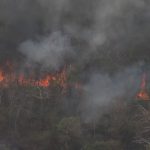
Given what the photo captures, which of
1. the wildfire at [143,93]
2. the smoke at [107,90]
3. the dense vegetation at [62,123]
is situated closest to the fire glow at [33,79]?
the dense vegetation at [62,123]

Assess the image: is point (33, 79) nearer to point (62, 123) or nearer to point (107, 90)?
point (107, 90)

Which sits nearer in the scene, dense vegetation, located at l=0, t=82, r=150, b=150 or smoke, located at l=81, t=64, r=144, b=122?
dense vegetation, located at l=0, t=82, r=150, b=150

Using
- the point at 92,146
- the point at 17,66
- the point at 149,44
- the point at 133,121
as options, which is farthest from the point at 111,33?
the point at 92,146

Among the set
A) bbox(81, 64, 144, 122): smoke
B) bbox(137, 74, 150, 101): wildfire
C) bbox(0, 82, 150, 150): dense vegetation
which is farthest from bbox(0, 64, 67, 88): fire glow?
bbox(137, 74, 150, 101): wildfire

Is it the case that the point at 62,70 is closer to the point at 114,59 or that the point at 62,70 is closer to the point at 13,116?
the point at 114,59

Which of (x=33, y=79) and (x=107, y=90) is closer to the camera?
(x=107, y=90)

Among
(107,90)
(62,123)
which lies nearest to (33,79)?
(107,90)

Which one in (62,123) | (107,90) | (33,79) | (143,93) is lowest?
(62,123)

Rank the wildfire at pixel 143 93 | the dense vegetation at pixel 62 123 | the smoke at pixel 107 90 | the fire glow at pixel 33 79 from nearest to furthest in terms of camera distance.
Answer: the dense vegetation at pixel 62 123 < the smoke at pixel 107 90 < the wildfire at pixel 143 93 < the fire glow at pixel 33 79

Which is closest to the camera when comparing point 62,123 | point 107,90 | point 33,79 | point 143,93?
point 62,123

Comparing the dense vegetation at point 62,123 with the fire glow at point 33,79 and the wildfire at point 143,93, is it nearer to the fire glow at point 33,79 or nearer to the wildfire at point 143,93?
the fire glow at point 33,79

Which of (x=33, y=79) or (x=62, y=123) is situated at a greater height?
(x=33, y=79)

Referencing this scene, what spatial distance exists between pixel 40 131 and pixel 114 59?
939 cm

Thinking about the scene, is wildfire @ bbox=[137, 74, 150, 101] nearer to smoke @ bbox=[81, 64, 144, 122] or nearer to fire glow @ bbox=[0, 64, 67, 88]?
smoke @ bbox=[81, 64, 144, 122]
